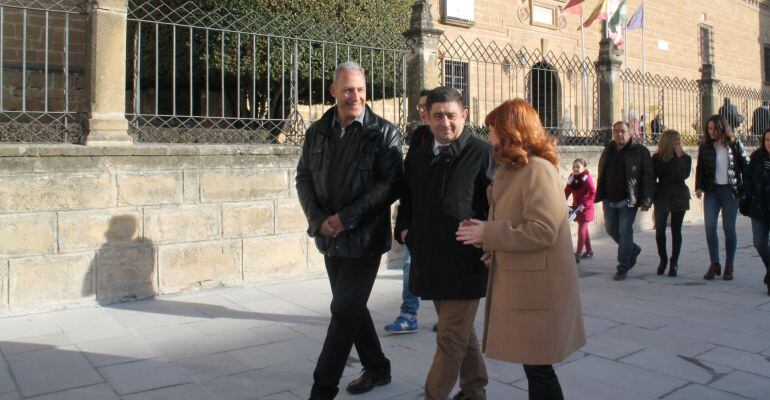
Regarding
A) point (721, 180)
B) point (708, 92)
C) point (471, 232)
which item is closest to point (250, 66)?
point (721, 180)

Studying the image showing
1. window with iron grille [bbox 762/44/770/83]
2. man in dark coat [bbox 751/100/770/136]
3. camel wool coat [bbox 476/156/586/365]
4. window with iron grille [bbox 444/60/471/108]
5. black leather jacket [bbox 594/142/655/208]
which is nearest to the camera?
camel wool coat [bbox 476/156/586/365]

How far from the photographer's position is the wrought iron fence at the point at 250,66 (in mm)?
6902

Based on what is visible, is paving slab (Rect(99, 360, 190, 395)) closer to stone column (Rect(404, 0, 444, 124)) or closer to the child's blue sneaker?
the child's blue sneaker

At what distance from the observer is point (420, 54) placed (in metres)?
8.30

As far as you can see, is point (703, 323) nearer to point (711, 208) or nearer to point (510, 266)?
point (711, 208)

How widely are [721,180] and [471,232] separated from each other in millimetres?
5197

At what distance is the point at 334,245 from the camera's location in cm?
356

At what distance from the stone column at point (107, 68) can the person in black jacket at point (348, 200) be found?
3.10 meters

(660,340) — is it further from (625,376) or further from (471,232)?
(471,232)

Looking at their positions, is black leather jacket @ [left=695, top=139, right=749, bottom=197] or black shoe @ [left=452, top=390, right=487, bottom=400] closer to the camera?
black shoe @ [left=452, top=390, right=487, bottom=400]

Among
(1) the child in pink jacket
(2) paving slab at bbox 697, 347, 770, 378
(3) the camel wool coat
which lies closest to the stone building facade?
(1) the child in pink jacket

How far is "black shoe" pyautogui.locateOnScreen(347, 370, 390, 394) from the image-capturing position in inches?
149

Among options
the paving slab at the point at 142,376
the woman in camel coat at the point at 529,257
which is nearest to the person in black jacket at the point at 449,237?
the woman in camel coat at the point at 529,257

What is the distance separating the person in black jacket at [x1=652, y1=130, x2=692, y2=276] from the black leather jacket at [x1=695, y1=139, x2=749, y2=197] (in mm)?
181
